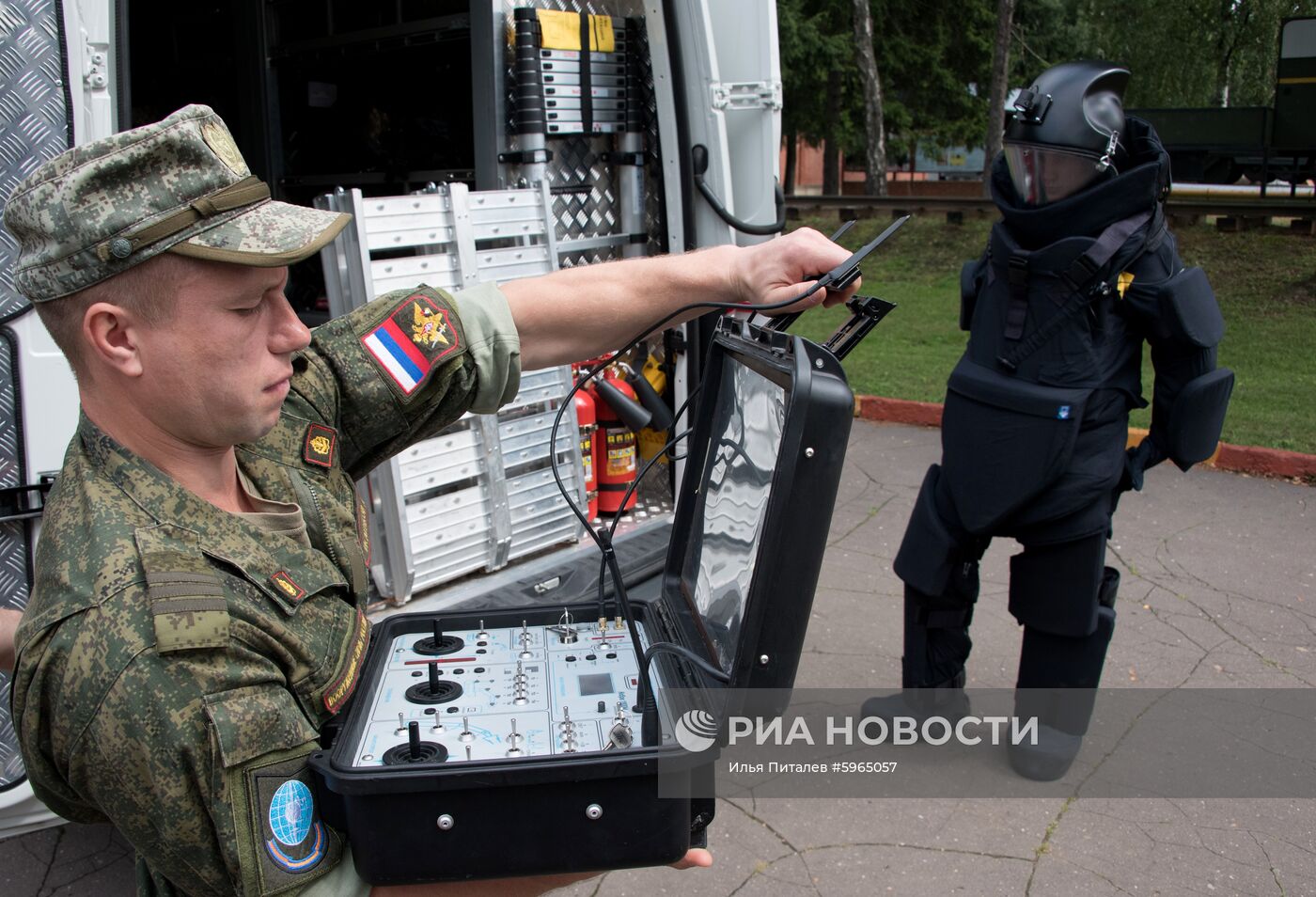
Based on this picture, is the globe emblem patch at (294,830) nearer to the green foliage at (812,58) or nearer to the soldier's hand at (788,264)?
the soldier's hand at (788,264)

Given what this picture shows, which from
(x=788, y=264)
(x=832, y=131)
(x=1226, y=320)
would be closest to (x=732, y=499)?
(x=788, y=264)

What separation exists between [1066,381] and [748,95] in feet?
4.98

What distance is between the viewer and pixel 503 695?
1.57 metres

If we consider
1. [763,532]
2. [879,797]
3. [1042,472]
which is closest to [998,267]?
[1042,472]

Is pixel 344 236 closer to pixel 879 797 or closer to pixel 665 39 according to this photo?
pixel 665 39

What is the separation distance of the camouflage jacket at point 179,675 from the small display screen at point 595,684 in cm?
33

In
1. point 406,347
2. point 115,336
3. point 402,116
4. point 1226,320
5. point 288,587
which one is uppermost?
point 402,116

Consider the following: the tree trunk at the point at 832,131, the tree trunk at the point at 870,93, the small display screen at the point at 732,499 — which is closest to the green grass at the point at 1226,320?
the tree trunk at the point at 870,93

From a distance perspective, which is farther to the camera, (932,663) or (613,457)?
(613,457)

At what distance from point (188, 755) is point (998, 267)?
9.17 feet

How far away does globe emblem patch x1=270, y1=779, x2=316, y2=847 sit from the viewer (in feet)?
4.47

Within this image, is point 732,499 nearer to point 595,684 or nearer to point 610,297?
point 595,684

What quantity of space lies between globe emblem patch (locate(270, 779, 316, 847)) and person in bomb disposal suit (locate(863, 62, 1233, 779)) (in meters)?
2.44

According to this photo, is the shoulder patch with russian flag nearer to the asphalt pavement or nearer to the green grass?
the asphalt pavement
